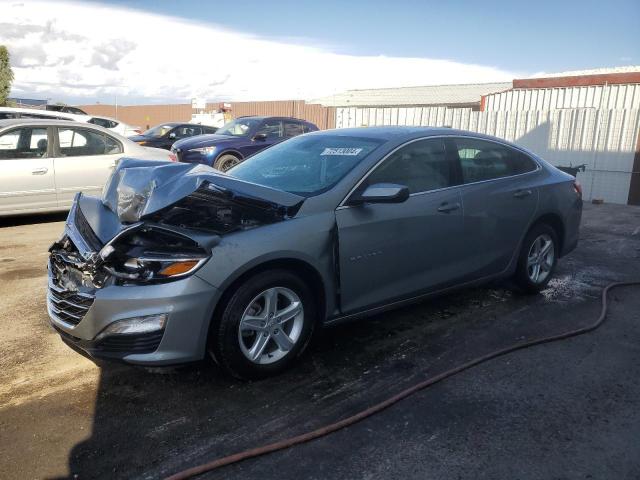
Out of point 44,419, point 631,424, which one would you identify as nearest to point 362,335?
point 631,424

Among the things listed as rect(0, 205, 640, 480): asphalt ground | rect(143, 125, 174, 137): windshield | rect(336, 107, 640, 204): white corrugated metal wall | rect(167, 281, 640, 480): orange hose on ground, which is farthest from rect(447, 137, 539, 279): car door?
rect(143, 125, 174, 137): windshield

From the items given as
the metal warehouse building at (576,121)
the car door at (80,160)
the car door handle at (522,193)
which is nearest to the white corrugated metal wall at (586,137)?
the metal warehouse building at (576,121)

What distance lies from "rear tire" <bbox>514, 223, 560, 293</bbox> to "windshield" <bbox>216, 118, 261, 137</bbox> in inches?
333

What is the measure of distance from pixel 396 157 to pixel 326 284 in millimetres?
1155

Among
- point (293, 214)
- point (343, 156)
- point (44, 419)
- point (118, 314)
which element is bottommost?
point (44, 419)

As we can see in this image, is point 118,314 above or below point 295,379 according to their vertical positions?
above

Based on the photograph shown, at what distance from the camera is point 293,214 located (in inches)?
139

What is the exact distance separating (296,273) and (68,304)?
137cm

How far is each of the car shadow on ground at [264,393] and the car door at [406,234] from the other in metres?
0.39

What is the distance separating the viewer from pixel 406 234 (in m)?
4.02

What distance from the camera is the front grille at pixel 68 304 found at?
3123mm

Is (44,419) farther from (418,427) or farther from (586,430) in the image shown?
(586,430)

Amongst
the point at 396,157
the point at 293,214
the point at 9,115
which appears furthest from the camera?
the point at 9,115

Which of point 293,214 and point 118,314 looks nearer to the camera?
point 118,314
